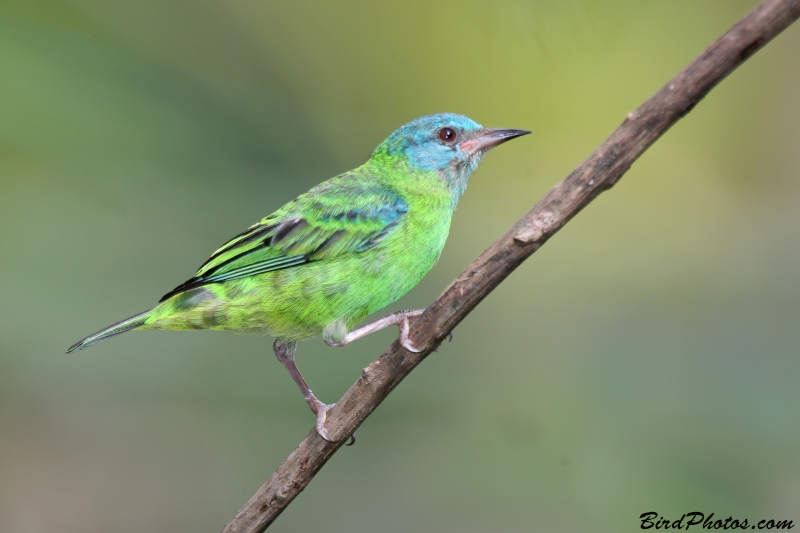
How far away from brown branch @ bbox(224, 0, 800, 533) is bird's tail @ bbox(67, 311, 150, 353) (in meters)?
1.12

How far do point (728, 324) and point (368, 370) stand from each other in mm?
3054

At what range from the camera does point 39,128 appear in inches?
177

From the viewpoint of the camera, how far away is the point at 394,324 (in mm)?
3299

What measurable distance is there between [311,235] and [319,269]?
20 centimetres

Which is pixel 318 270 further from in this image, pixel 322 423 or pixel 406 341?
pixel 406 341

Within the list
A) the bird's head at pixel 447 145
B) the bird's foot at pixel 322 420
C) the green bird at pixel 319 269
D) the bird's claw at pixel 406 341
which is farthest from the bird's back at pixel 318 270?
the bird's claw at pixel 406 341

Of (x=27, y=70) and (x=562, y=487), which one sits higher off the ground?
(x=27, y=70)

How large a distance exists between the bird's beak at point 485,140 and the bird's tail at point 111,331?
6.41 ft

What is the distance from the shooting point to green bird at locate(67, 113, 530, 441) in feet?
11.8

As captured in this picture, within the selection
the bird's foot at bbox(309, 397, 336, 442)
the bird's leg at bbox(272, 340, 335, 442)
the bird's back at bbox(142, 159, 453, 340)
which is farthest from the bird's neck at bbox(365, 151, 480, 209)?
the bird's foot at bbox(309, 397, 336, 442)

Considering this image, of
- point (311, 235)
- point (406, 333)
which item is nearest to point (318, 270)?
point (311, 235)

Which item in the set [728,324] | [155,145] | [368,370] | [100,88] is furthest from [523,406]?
[100,88]

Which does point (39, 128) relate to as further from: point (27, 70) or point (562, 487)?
point (562, 487)

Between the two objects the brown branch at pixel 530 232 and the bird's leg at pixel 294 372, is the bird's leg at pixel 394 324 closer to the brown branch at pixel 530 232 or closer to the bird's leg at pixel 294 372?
the brown branch at pixel 530 232
